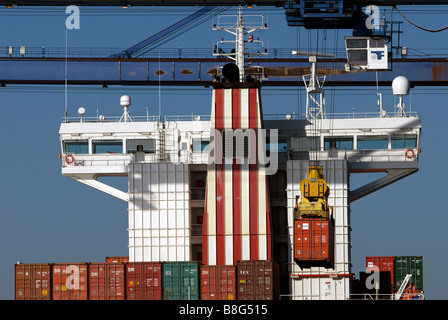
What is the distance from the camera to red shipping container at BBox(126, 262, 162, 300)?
231 ft

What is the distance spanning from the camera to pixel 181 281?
2773 inches

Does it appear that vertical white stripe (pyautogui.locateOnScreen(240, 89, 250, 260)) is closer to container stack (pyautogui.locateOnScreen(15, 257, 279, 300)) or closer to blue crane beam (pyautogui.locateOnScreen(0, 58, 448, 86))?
container stack (pyautogui.locateOnScreen(15, 257, 279, 300))

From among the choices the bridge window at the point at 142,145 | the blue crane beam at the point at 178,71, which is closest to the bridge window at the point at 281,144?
the bridge window at the point at 142,145

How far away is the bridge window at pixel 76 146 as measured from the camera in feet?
260

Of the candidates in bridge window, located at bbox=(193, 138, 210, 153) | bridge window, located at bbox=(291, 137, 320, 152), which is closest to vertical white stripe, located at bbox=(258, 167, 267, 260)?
bridge window, located at bbox=(291, 137, 320, 152)

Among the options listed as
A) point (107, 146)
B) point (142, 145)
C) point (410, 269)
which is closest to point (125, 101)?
point (107, 146)

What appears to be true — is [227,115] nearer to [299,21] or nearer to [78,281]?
[299,21]

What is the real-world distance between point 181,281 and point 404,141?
51.7 feet

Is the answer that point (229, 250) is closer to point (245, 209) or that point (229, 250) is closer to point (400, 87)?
point (245, 209)

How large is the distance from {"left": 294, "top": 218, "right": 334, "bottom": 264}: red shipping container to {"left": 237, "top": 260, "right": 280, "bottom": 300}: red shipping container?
A: 5.64ft

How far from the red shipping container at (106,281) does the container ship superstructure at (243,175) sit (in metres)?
2.44

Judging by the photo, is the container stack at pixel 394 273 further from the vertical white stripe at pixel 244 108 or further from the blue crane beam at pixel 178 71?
the blue crane beam at pixel 178 71
